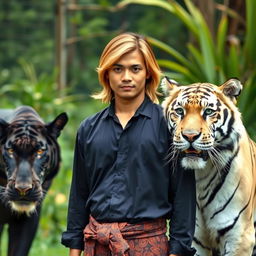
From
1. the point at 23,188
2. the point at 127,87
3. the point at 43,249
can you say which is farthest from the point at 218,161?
the point at 43,249

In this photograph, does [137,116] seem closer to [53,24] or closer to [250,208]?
[250,208]

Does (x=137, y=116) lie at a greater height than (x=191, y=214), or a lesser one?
greater

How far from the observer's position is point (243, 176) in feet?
15.9

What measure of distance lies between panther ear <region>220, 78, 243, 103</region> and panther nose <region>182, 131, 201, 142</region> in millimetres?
441

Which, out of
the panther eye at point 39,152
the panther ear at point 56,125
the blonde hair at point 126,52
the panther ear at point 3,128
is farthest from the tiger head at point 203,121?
the panther ear at point 3,128

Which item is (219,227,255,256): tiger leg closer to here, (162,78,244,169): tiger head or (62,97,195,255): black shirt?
(162,78,244,169): tiger head

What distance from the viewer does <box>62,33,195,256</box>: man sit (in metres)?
3.98

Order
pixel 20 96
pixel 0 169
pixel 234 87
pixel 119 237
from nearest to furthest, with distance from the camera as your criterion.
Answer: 1. pixel 119 237
2. pixel 234 87
3. pixel 0 169
4. pixel 20 96

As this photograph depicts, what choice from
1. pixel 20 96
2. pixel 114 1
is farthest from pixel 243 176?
pixel 114 1

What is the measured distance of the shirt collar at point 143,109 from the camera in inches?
161

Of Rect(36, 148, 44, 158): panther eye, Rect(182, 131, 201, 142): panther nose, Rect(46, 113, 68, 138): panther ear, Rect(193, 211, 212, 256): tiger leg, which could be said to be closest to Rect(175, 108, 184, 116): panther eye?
Rect(182, 131, 201, 142): panther nose

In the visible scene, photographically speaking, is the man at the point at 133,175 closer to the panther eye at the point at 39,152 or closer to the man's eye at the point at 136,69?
the man's eye at the point at 136,69

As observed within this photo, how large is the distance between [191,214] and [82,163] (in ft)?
1.92

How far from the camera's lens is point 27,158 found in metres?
5.59
